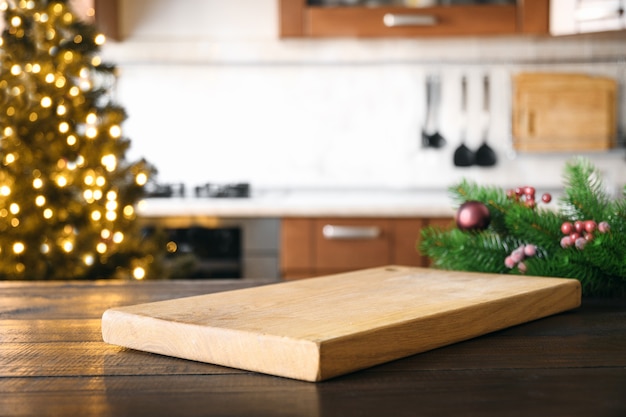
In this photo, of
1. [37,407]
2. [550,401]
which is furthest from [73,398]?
[550,401]

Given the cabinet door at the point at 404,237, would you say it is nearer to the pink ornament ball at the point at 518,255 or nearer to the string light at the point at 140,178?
the string light at the point at 140,178

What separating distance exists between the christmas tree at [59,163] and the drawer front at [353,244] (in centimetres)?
55

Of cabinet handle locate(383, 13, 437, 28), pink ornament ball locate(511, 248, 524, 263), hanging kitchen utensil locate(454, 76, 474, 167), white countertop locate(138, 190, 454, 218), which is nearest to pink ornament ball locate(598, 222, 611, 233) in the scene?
pink ornament ball locate(511, 248, 524, 263)

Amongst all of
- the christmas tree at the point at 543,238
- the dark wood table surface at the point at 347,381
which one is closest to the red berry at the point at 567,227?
the christmas tree at the point at 543,238

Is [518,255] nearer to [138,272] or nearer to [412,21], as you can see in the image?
[138,272]

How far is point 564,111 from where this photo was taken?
3023mm

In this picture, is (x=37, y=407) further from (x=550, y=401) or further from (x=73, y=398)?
(x=550, y=401)

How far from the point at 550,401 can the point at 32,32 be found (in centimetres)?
218

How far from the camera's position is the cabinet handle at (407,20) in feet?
9.17

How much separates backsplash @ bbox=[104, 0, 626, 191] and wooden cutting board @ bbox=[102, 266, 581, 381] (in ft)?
7.80

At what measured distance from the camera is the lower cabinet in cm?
265

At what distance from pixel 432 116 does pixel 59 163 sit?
1440 millimetres

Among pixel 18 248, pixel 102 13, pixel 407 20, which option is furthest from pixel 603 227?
pixel 102 13

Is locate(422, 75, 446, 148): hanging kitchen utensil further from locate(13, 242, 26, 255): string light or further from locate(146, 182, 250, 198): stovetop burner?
locate(13, 242, 26, 255): string light
